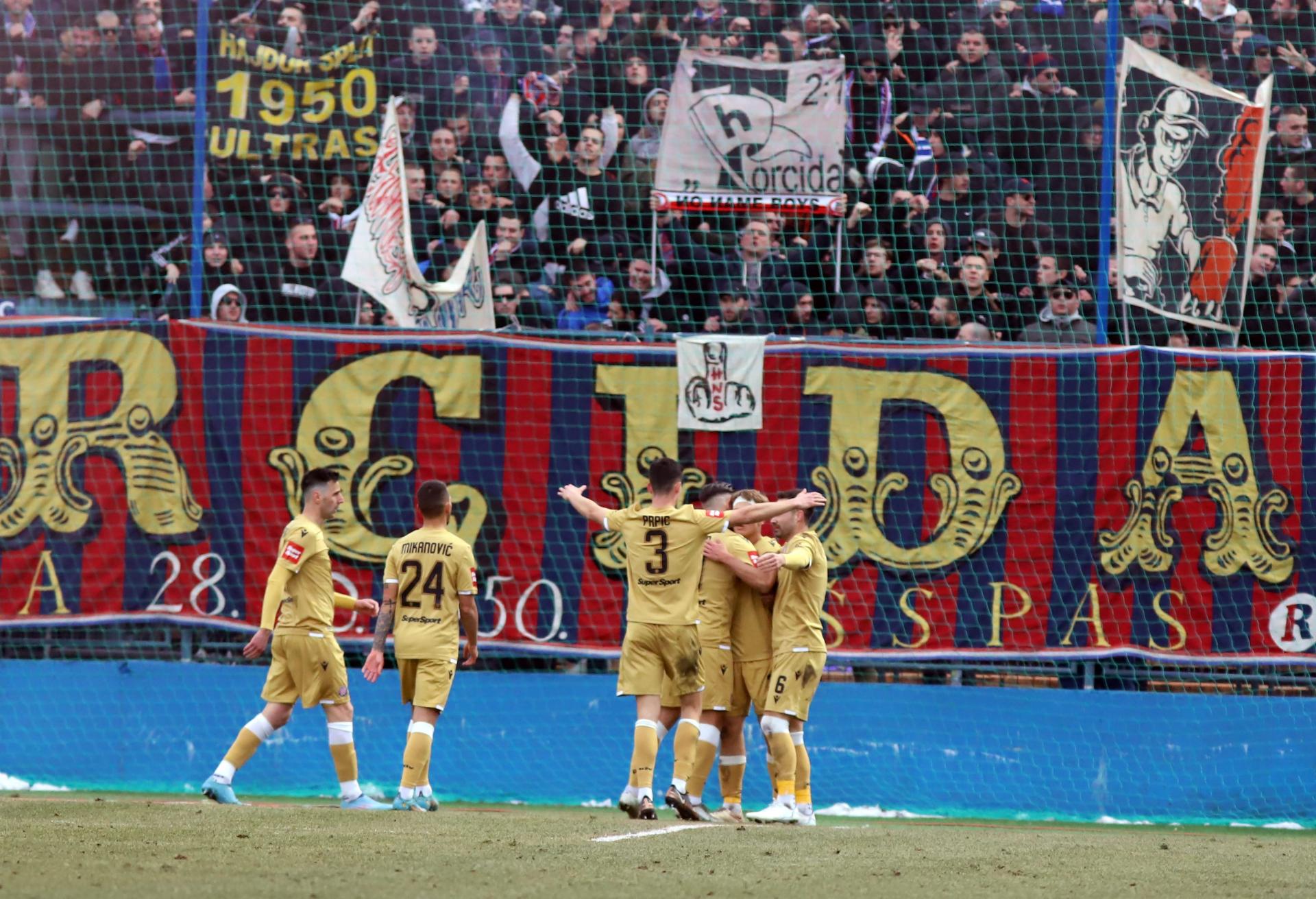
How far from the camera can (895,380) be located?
39.4 ft

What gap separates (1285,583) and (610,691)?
483 cm

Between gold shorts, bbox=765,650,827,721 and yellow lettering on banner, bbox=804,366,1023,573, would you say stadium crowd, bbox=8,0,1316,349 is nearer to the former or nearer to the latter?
yellow lettering on banner, bbox=804,366,1023,573

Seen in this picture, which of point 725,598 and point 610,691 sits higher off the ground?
point 725,598

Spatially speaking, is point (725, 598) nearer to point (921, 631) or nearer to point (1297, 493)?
point (921, 631)

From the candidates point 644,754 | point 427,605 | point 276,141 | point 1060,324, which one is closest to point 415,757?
point 427,605

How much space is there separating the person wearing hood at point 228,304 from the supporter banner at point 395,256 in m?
0.91

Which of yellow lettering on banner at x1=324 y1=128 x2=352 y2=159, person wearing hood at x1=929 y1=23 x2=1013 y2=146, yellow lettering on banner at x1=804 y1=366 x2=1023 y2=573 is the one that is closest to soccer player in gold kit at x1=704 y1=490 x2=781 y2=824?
yellow lettering on banner at x1=804 y1=366 x2=1023 y2=573

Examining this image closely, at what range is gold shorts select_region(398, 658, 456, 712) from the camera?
948 cm

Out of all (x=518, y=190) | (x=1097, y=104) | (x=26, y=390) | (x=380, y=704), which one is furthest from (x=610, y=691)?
(x=1097, y=104)

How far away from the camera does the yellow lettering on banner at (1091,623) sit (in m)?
11.7

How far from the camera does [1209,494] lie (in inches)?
467

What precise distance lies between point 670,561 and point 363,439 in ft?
12.0

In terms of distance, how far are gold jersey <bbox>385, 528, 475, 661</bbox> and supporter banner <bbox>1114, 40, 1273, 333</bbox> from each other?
5.18 m

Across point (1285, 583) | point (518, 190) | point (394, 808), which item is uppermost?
point (518, 190)
